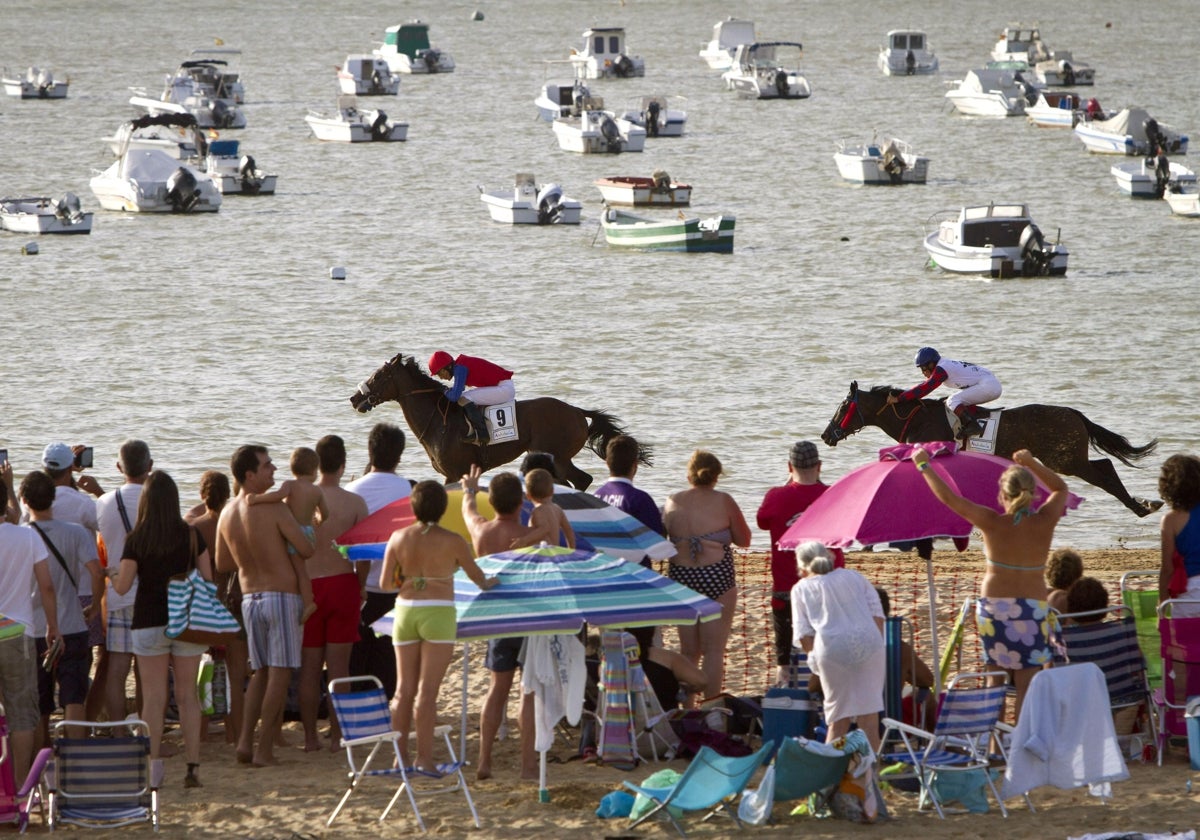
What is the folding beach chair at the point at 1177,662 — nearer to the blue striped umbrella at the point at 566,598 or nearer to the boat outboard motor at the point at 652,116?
the blue striped umbrella at the point at 566,598

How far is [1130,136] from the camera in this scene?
214 ft

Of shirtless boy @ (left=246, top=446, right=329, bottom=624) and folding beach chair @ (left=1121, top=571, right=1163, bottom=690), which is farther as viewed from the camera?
folding beach chair @ (left=1121, top=571, right=1163, bottom=690)

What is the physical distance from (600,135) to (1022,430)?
54360 millimetres

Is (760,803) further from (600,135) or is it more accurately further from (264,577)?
(600,135)

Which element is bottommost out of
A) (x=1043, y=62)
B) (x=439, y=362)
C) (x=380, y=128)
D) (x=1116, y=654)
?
(x=1116, y=654)

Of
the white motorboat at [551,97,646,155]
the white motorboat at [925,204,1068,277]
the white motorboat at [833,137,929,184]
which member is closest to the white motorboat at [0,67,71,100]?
the white motorboat at [551,97,646,155]

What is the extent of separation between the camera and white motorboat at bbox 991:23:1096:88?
9100 cm

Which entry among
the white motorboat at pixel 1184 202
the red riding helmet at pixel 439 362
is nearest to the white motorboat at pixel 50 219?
the white motorboat at pixel 1184 202

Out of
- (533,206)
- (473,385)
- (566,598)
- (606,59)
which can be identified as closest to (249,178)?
(533,206)

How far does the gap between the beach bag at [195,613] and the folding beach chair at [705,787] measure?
2085 millimetres

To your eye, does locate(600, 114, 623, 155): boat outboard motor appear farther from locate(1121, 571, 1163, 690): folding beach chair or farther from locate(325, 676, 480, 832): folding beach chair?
locate(325, 676, 480, 832): folding beach chair

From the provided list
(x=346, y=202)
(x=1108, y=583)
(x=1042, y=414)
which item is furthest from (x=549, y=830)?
(x=346, y=202)

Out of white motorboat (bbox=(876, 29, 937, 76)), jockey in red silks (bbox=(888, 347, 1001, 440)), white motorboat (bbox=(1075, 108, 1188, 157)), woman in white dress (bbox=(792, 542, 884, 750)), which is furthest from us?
white motorboat (bbox=(876, 29, 937, 76))

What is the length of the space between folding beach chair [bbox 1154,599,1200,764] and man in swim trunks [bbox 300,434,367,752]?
13.3 ft
